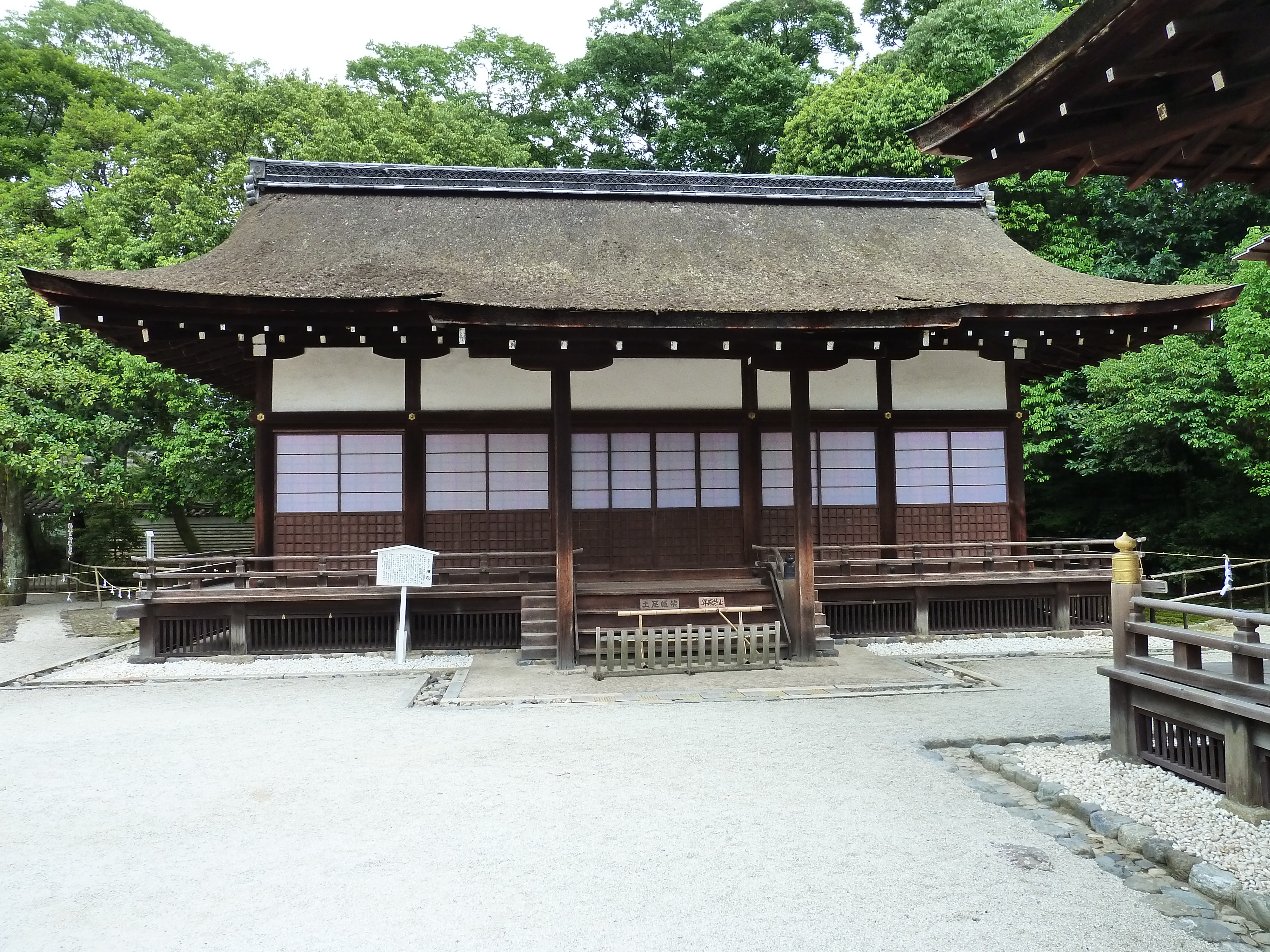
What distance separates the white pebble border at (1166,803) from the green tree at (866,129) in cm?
1948

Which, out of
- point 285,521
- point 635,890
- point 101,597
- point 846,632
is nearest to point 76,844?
point 635,890

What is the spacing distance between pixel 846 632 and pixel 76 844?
31.6ft

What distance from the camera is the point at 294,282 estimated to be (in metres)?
10.6

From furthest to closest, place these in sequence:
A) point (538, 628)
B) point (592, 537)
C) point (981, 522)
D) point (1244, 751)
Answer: point (981, 522), point (592, 537), point (538, 628), point (1244, 751)

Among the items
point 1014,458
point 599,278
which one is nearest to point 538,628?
point 599,278

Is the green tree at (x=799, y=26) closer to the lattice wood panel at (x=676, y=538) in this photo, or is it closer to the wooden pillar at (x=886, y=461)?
the wooden pillar at (x=886, y=461)

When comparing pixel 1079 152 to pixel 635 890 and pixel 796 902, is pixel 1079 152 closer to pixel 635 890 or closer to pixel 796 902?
pixel 796 902

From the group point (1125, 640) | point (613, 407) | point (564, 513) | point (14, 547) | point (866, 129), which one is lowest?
point (1125, 640)

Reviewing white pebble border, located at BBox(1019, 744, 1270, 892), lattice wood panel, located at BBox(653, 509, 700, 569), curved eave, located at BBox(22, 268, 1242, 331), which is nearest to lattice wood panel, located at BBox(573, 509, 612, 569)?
lattice wood panel, located at BBox(653, 509, 700, 569)

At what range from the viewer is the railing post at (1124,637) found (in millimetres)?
5914

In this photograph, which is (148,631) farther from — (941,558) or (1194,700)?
(1194,700)

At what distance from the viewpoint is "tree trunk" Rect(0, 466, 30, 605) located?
18.9m

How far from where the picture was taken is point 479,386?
473 inches

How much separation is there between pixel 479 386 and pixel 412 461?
4.81ft
